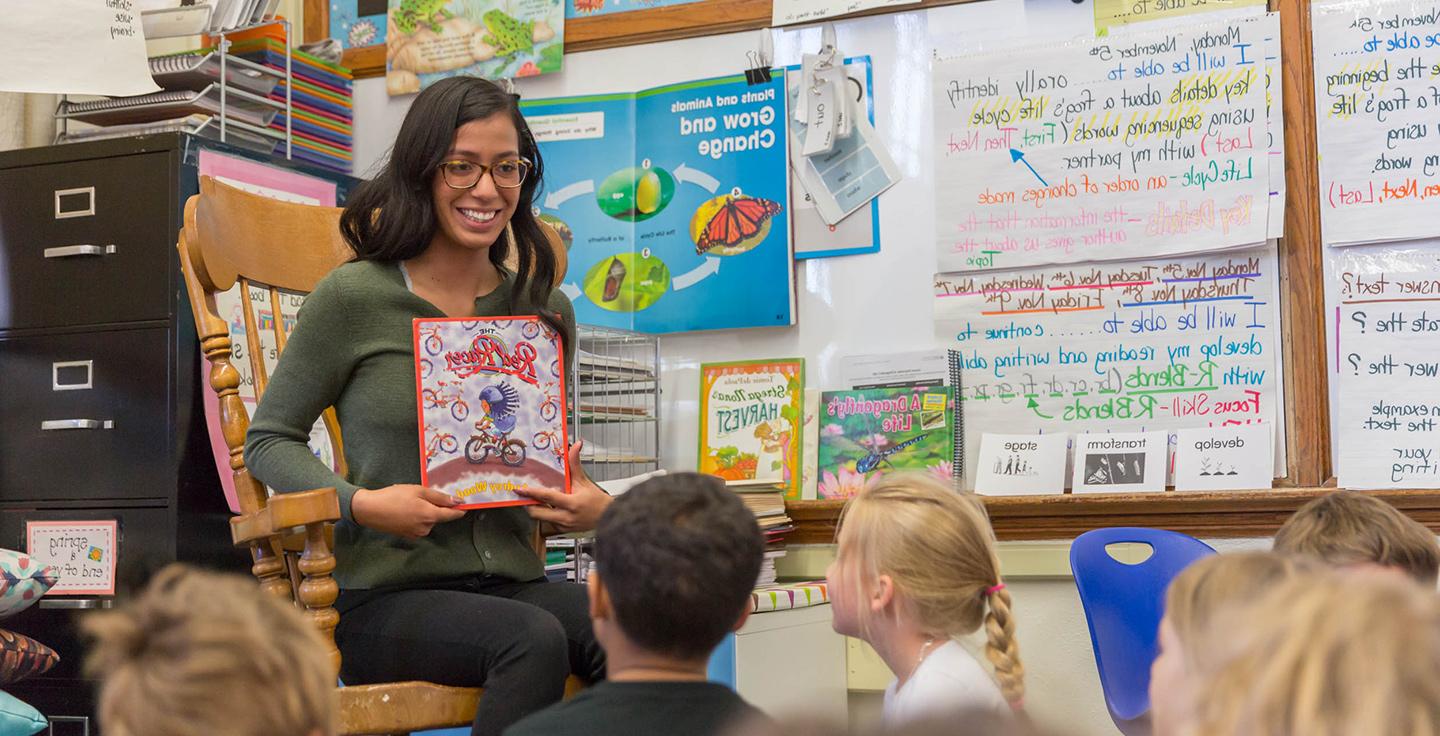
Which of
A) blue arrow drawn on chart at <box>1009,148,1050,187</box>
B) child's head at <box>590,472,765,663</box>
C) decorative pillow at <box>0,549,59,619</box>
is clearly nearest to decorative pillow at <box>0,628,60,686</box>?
decorative pillow at <box>0,549,59,619</box>

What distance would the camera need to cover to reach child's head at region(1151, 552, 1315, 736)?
38.4 inches

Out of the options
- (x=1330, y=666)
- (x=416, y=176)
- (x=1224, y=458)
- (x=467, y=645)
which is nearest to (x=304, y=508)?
(x=467, y=645)

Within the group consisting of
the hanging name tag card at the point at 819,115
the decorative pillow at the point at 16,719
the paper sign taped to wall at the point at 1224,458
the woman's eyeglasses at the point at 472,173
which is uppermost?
the hanging name tag card at the point at 819,115

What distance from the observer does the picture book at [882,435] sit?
9.23ft

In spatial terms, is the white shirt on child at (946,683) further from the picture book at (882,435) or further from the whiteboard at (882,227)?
the whiteboard at (882,227)

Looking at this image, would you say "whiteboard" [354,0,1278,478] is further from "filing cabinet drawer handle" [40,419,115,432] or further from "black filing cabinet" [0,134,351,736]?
"filing cabinet drawer handle" [40,419,115,432]

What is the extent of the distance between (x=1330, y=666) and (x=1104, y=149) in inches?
83.6

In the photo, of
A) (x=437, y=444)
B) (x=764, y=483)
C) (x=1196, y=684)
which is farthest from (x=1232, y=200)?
(x=1196, y=684)

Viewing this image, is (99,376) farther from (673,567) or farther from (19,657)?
(673,567)

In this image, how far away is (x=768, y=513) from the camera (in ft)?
9.17

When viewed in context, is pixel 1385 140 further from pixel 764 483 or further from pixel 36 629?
pixel 36 629

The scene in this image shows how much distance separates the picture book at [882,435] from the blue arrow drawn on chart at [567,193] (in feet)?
2.37

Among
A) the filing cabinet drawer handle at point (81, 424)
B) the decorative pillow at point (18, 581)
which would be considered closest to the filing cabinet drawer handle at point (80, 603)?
the filing cabinet drawer handle at point (81, 424)

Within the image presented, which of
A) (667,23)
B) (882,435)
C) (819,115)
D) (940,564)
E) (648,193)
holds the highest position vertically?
(667,23)
